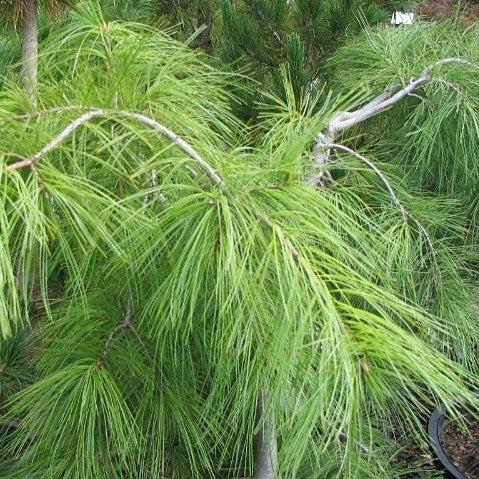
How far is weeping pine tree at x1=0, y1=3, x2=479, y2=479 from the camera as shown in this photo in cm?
50

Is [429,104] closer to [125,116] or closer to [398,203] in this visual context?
[398,203]

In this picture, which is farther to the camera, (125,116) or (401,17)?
(401,17)

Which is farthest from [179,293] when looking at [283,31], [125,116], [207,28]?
[207,28]

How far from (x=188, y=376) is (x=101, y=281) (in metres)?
0.13

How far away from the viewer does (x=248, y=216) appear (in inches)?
21.3

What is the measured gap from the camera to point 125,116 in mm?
611

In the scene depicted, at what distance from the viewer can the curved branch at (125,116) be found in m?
0.52

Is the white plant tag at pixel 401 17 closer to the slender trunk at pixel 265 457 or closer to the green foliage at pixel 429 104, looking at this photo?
the green foliage at pixel 429 104

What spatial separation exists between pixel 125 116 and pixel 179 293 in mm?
175

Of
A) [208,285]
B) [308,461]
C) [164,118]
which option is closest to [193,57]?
[164,118]

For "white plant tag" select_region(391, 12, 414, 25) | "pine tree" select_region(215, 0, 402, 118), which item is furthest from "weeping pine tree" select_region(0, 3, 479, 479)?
"white plant tag" select_region(391, 12, 414, 25)

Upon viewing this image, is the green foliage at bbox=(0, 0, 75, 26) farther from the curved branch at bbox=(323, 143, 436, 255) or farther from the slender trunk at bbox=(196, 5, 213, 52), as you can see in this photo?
the slender trunk at bbox=(196, 5, 213, 52)

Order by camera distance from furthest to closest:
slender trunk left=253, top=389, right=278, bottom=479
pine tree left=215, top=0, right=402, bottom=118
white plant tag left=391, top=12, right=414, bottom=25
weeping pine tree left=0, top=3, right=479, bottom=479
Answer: white plant tag left=391, top=12, right=414, bottom=25 < pine tree left=215, top=0, right=402, bottom=118 < slender trunk left=253, top=389, right=278, bottom=479 < weeping pine tree left=0, top=3, right=479, bottom=479

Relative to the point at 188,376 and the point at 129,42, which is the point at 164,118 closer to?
the point at 129,42
